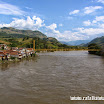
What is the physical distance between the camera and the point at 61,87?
12.8 metres

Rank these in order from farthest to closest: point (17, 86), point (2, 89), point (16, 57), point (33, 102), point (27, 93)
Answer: point (16, 57) → point (17, 86) → point (2, 89) → point (27, 93) → point (33, 102)

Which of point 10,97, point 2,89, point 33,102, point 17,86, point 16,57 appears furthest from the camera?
point 16,57

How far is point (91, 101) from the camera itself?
985 centimetres

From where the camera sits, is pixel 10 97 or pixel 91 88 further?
pixel 91 88

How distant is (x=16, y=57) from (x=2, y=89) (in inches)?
896

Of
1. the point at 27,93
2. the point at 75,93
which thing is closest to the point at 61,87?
the point at 75,93

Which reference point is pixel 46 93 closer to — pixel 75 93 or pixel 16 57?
pixel 75 93

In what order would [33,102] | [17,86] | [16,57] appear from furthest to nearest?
1. [16,57]
2. [17,86]
3. [33,102]

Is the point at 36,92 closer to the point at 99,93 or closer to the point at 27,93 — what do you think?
the point at 27,93

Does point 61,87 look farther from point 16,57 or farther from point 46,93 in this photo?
point 16,57

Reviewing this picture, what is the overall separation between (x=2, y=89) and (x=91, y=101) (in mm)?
8273

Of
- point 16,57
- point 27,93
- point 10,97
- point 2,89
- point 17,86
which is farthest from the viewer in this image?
point 16,57

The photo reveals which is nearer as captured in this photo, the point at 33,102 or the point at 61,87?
the point at 33,102

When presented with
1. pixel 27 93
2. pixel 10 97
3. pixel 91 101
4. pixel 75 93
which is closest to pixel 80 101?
pixel 91 101
